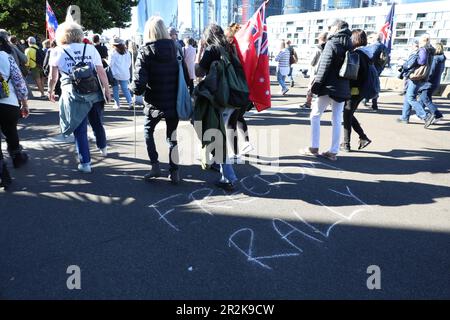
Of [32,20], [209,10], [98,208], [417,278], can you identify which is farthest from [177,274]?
[209,10]

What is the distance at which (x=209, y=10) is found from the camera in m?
96.4

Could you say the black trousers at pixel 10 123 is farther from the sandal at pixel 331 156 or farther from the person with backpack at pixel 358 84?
the person with backpack at pixel 358 84

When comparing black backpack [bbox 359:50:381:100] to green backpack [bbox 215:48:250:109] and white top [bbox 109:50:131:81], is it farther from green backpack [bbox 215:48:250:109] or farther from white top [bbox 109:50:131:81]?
white top [bbox 109:50:131:81]

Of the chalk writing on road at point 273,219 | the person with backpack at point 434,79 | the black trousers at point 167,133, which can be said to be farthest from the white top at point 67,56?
the person with backpack at point 434,79

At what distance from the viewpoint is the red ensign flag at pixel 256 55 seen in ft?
14.8

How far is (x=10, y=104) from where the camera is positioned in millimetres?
4590

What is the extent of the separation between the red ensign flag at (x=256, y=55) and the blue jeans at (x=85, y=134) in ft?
7.02

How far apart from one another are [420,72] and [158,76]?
6.30m

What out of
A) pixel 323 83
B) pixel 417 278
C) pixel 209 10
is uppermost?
pixel 209 10

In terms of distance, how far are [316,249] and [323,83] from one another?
282 centimetres

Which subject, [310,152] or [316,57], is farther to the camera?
[316,57]

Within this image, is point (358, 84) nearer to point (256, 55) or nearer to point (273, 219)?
point (256, 55)

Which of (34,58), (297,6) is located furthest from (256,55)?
(297,6)

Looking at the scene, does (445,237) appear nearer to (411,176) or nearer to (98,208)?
(411,176)
